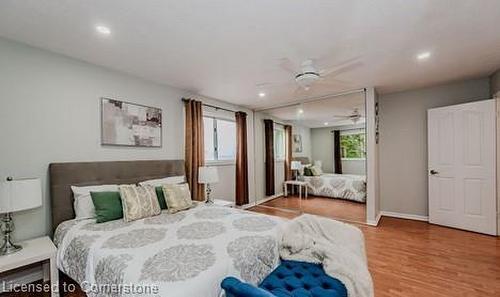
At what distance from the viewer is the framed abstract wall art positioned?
118 inches

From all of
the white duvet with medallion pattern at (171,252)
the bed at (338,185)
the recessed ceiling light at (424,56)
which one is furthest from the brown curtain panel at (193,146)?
the recessed ceiling light at (424,56)

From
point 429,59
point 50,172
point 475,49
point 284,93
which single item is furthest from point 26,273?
point 475,49

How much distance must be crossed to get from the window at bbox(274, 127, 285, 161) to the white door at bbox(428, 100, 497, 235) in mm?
2798

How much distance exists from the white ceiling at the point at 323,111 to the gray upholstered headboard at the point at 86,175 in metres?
3.05

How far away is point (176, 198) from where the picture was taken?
9.43ft

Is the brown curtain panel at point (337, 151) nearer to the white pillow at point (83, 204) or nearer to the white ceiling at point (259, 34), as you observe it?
the white ceiling at point (259, 34)

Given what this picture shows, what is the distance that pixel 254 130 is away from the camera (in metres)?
5.79

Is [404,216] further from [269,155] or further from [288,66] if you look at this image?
[288,66]

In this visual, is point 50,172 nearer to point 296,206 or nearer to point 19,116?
point 19,116

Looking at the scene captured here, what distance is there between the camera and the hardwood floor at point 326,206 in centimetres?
447

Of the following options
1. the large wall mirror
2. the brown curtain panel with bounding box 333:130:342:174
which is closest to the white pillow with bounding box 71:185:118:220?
the large wall mirror

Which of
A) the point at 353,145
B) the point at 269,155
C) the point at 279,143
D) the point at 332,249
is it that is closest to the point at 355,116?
the point at 353,145

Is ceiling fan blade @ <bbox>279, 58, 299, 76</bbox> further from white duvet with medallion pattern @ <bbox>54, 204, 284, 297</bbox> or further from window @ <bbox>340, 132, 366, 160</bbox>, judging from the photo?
window @ <bbox>340, 132, 366, 160</bbox>

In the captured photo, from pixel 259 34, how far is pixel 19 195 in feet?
8.74
